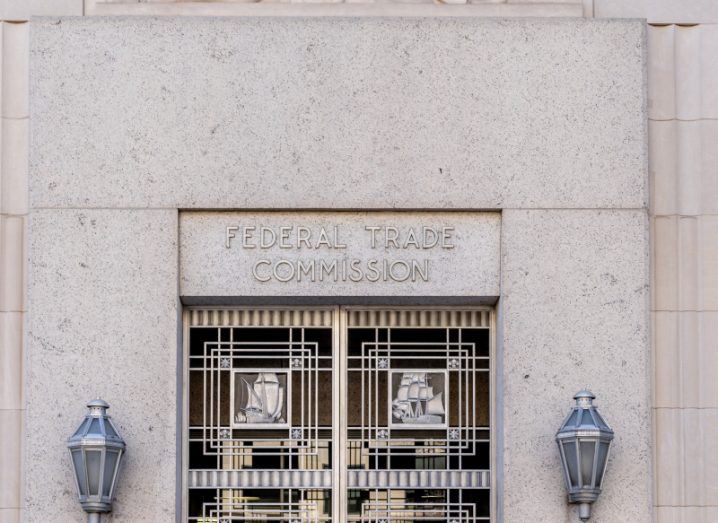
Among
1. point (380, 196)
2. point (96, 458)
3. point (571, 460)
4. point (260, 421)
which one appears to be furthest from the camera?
point (260, 421)

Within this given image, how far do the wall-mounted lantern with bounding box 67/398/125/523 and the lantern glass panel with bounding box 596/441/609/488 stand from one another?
335 centimetres

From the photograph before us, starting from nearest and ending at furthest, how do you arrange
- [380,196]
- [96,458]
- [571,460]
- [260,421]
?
[96,458], [571,460], [380,196], [260,421]

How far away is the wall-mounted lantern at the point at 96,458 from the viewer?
371 inches

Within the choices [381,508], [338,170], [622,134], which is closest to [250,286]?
[338,170]

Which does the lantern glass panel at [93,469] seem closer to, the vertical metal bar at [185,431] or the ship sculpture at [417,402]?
the vertical metal bar at [185,431]

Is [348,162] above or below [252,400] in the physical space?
above

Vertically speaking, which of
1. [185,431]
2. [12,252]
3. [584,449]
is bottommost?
[584,449]

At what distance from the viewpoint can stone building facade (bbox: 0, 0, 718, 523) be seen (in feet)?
32.7

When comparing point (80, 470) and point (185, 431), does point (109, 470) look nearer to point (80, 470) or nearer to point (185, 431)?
point (80, 470)

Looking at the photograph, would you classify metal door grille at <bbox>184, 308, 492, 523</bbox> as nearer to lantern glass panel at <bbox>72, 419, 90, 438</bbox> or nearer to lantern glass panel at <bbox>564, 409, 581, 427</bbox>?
lantern glass panel at <bbox>564, 409, 581, 427</bbox>

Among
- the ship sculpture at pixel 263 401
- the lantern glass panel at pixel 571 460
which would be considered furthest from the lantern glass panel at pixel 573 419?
the ship sculpture at pixel 263 401

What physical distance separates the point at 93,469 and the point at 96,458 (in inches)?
3.6

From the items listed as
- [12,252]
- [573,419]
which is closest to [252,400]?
[12,252]

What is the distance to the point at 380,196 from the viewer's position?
397 inches
